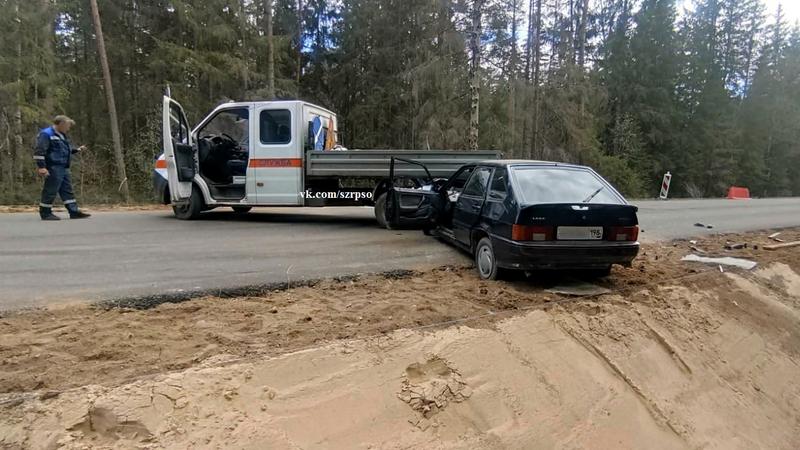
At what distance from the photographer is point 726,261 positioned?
708 centimetres

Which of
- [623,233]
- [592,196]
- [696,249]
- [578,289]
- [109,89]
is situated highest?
[109,89]

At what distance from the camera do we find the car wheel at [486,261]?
5418mm

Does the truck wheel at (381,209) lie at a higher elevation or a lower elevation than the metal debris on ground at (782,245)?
higher

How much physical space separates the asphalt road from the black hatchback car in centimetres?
105

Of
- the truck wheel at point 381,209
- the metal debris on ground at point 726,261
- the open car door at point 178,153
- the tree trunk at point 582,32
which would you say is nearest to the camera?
the metal debris on ground at point 726,261

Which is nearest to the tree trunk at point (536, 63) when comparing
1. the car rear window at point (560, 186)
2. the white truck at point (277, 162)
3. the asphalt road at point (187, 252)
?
the asphalt road at point (187, 252)

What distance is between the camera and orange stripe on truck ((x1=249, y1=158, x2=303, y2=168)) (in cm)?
895

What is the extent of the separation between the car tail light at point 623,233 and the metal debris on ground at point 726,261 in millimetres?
2631

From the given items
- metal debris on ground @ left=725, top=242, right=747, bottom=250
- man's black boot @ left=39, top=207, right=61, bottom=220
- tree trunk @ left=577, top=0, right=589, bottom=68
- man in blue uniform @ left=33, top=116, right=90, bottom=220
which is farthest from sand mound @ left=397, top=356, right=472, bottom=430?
tree trunk @ left=577, top=0, right=589, bottom=68

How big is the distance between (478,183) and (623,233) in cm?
193

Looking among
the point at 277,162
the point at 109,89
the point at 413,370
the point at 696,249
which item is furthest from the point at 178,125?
the point at 109,89

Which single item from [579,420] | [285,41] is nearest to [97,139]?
[285,41]

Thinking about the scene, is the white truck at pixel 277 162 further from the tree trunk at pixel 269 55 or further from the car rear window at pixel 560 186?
the tree trunk at pixel 269 55

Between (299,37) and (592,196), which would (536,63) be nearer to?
(299,37)
